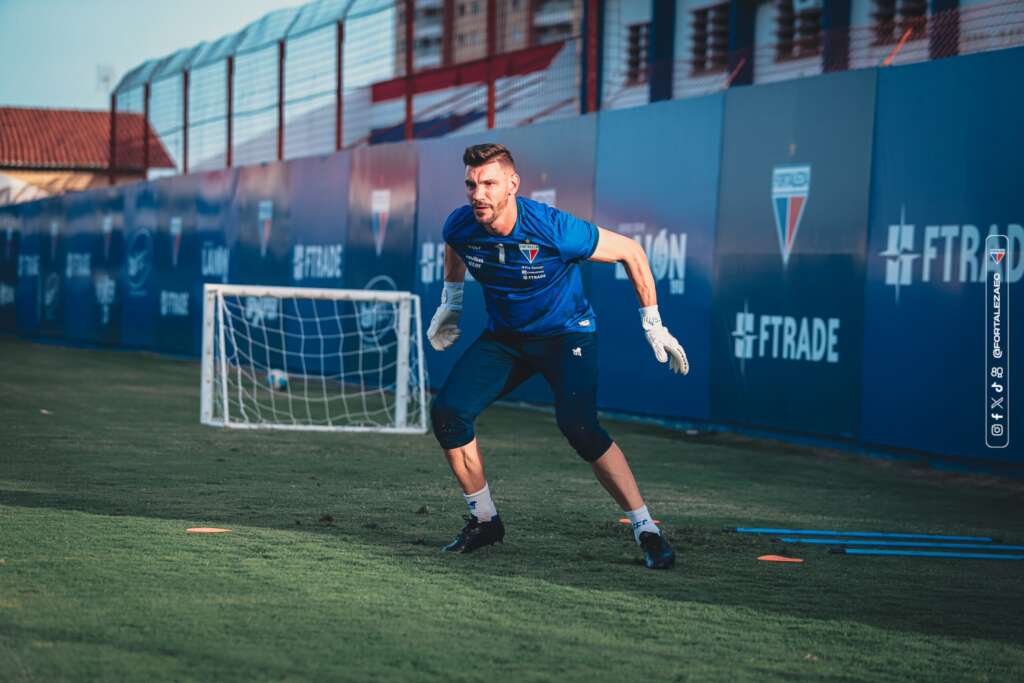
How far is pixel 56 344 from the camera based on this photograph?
30938 millimetres

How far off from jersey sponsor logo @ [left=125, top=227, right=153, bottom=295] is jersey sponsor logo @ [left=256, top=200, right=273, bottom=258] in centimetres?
517

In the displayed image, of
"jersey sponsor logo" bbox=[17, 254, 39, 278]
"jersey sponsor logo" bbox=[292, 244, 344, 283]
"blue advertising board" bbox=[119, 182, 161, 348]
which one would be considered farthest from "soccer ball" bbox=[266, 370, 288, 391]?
"jersey sponsor logo" bbox=[17, 254, 39, 278]

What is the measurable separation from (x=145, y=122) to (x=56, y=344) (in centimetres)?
557

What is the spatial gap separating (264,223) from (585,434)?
680 inches

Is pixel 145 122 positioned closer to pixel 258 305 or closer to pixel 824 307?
pixel 258 305

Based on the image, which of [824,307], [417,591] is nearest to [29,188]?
[824,307]

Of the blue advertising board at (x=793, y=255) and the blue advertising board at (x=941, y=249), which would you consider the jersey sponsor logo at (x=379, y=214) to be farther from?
the blue advertising board at (x=941, y=249)

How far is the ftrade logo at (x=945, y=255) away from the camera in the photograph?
10258 millimetres

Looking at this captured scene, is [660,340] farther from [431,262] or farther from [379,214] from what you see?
[379,214]

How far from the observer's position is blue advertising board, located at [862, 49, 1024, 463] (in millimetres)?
10406

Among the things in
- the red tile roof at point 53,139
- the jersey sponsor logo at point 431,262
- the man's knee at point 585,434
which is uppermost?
the red tile roof at point 53,139

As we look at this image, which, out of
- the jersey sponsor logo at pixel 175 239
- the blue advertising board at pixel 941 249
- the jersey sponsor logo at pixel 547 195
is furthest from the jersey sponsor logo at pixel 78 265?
the blue advertising board at pixel 941 249

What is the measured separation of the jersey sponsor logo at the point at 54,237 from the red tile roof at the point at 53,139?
27855 mm

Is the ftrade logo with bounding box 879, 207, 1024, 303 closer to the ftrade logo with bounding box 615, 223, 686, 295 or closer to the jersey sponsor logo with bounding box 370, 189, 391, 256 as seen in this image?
the ftrade logo with bounding box 615, 223, 686, 295
